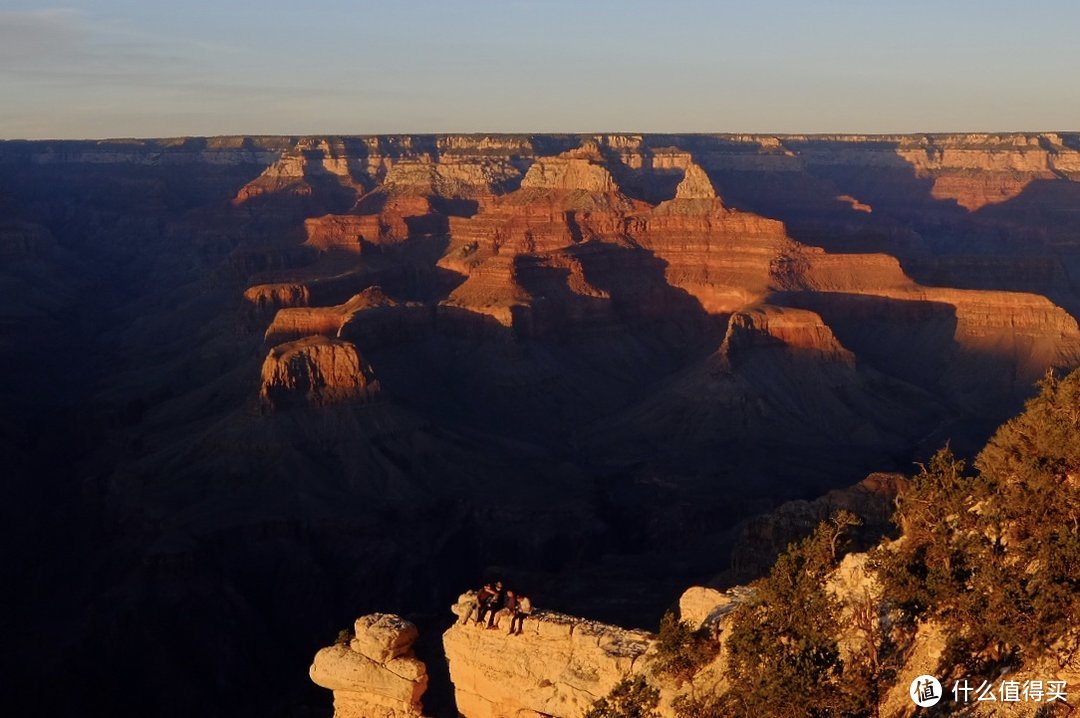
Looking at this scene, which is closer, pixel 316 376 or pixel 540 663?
pixel 540 663

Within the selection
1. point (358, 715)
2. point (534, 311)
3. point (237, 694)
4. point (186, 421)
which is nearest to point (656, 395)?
point (534, 311)

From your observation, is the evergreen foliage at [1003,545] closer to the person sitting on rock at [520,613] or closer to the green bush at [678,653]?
the green bush at [678,653]

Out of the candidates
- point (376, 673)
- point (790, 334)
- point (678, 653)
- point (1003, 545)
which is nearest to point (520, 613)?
point (376, 673)

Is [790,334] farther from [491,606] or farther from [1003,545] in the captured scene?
[1003,545]

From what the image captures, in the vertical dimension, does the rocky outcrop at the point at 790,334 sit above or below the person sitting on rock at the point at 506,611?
below

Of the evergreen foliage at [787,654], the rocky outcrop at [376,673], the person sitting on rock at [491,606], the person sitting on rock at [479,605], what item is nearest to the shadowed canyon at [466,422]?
the rocky outcrop at [376,673]

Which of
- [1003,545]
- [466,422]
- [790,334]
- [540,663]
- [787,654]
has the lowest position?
[466,422]
